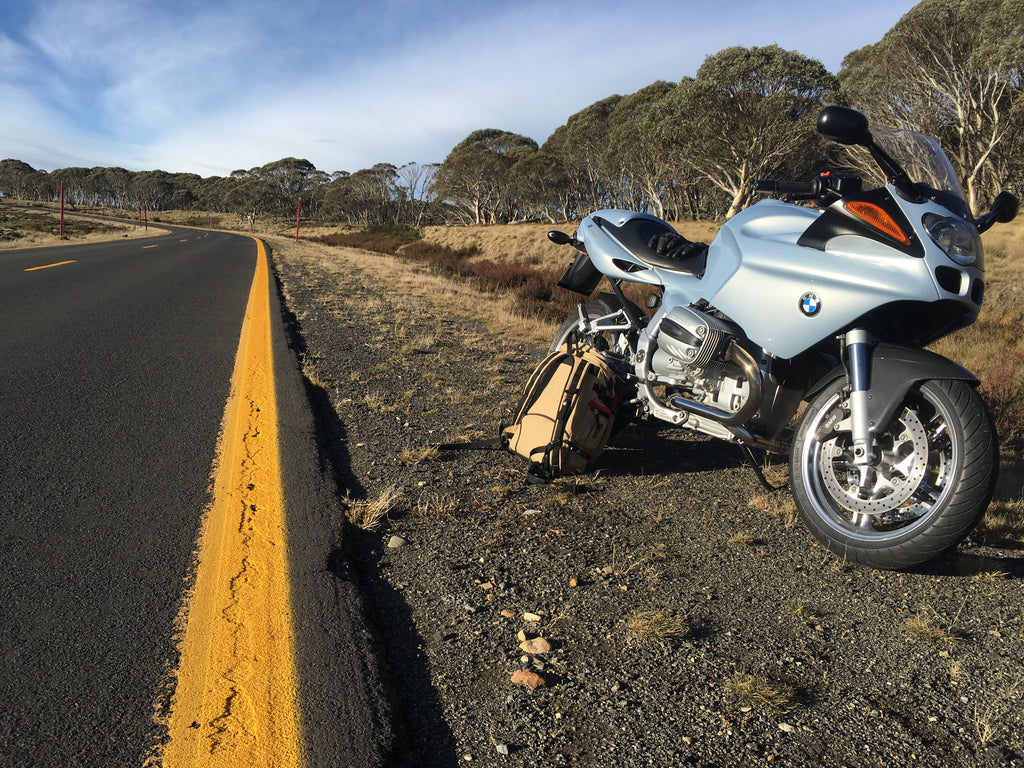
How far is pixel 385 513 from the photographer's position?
264 centimetres

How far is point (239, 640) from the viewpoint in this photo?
5.74ft

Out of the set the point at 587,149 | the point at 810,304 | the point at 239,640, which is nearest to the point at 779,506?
the point at 810,304

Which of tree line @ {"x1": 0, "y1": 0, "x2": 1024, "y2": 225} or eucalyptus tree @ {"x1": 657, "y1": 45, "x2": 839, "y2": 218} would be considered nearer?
tree line @ {"x1": 0, "y1": 0, "x2": 1024, "y2": 225}

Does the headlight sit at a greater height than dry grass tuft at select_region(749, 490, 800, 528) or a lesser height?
greater

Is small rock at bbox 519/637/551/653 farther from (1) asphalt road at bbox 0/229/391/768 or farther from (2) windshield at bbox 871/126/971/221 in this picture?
(2) windshield at bbox 871/126/971/221

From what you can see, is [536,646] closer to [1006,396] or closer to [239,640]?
[239,640]

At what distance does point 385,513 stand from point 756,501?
5.76ft

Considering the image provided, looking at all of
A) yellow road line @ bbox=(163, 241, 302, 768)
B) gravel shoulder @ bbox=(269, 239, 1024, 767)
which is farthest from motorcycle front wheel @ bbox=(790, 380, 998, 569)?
yellow road line @ bbox=(163, 241, 302, 768)

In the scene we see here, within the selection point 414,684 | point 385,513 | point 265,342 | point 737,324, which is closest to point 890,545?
point 737,324

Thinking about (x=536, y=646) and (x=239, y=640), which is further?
(x=536, y=646)

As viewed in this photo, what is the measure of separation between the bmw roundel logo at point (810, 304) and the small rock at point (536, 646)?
1.70 m

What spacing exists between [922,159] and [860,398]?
123 cm

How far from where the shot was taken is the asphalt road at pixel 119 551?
4.76 feet

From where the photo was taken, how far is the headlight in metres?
2.32
